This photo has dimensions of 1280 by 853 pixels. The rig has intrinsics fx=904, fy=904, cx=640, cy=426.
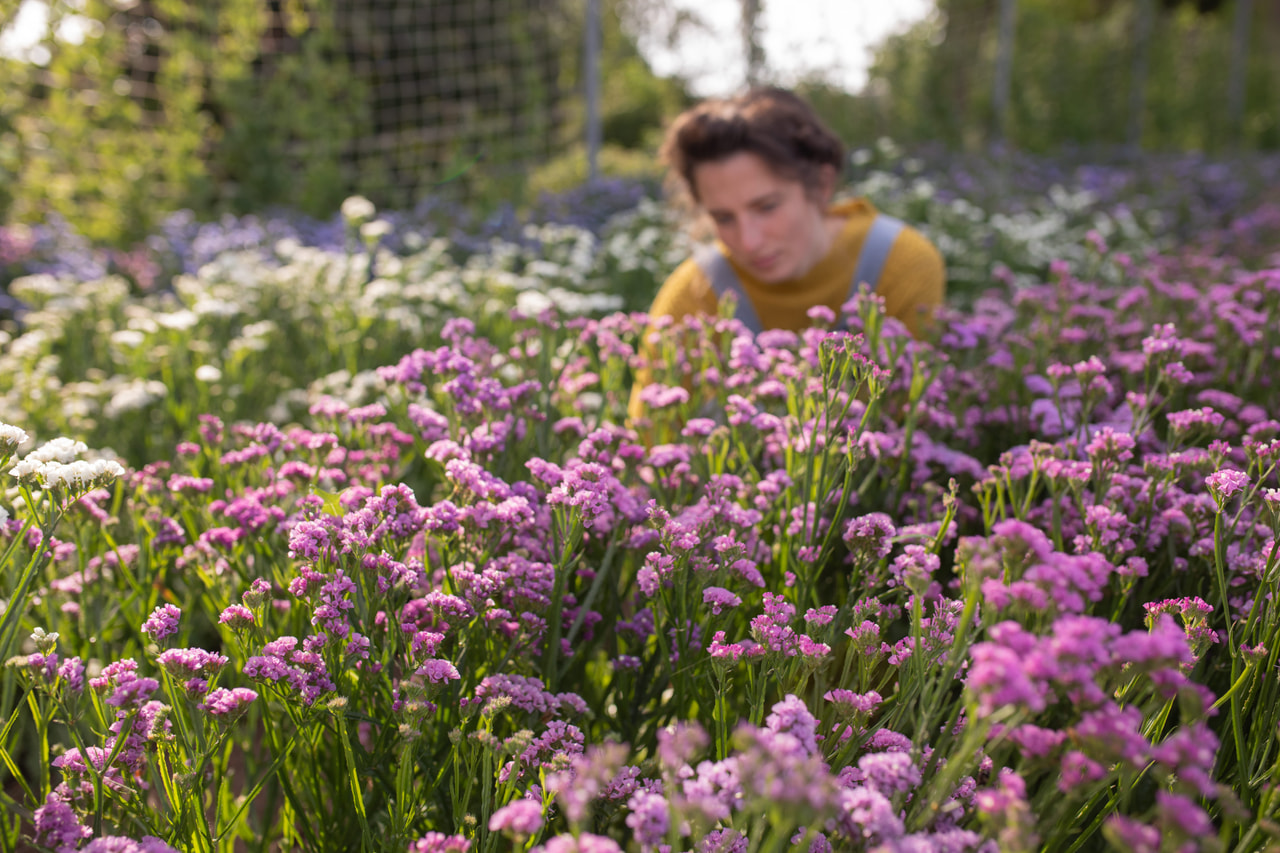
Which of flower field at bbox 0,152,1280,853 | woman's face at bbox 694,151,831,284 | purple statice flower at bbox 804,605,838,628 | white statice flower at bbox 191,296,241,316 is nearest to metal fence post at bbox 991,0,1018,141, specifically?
woman's face at bbox 694,151,831,284

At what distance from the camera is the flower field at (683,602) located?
100 cm

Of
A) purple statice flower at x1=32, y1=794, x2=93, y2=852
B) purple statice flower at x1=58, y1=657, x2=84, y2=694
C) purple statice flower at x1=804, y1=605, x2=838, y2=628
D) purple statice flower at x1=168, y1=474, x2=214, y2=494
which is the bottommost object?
purple statice flower at x1=32, y1=794, x2=93, y2=852

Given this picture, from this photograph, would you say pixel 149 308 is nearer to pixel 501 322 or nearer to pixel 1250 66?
pixel 501 322

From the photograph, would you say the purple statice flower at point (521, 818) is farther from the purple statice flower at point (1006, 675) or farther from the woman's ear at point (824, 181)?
the woman's ear at point (824, 181)

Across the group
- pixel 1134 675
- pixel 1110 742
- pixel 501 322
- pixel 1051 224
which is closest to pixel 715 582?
pixel 1134 675

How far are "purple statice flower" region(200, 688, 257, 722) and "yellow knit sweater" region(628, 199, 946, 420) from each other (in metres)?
2.47

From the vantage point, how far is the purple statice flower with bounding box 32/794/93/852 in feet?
3.94

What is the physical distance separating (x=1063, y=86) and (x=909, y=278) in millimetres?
10870

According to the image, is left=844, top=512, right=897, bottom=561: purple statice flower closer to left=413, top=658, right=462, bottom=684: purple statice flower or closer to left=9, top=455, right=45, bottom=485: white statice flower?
left=413, top=658, right=462, bottom=684: purple statice flower

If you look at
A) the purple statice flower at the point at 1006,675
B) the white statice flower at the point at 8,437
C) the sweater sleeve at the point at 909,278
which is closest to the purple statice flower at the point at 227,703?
the white statice flower at the point at 8,437

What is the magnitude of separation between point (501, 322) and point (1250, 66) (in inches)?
714

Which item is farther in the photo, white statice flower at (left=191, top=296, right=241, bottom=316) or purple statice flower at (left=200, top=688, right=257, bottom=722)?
white statice flower at (left=191, top=296, right=241, bottom=316)

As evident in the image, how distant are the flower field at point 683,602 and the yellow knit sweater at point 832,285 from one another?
60 centimetres

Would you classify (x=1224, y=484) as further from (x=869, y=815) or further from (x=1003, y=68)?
(x=1003, y=68)
